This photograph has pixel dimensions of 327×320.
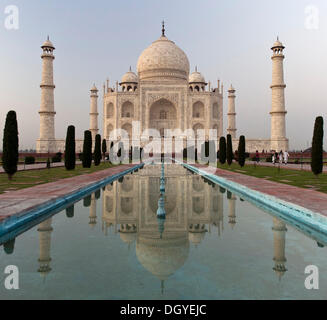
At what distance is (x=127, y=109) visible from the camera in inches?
1503

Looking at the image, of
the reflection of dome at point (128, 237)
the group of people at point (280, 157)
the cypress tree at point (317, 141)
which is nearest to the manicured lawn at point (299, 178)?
the cypress tree at point (317, 141)

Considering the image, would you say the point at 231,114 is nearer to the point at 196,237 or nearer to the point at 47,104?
the point at 47,104

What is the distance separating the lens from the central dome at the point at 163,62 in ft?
124

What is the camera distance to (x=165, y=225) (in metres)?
4.36

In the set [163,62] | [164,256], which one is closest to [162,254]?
[164,256]

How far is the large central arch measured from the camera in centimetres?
3778

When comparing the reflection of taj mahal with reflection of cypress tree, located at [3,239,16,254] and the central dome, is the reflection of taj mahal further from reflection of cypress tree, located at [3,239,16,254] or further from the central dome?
the central dome

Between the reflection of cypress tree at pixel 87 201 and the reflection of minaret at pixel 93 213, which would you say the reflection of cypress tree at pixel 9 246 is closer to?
the reflection of minaret at pixel 93 213

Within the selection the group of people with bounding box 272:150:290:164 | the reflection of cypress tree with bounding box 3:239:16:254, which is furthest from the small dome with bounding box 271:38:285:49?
the reflection of cypress tree with bounding box 3:239:16:254

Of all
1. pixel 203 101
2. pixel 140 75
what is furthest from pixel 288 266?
pixel 140 75

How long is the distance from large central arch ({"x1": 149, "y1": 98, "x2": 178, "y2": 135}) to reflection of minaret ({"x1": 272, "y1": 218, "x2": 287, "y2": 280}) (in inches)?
1308

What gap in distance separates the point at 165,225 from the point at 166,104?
35125mm
